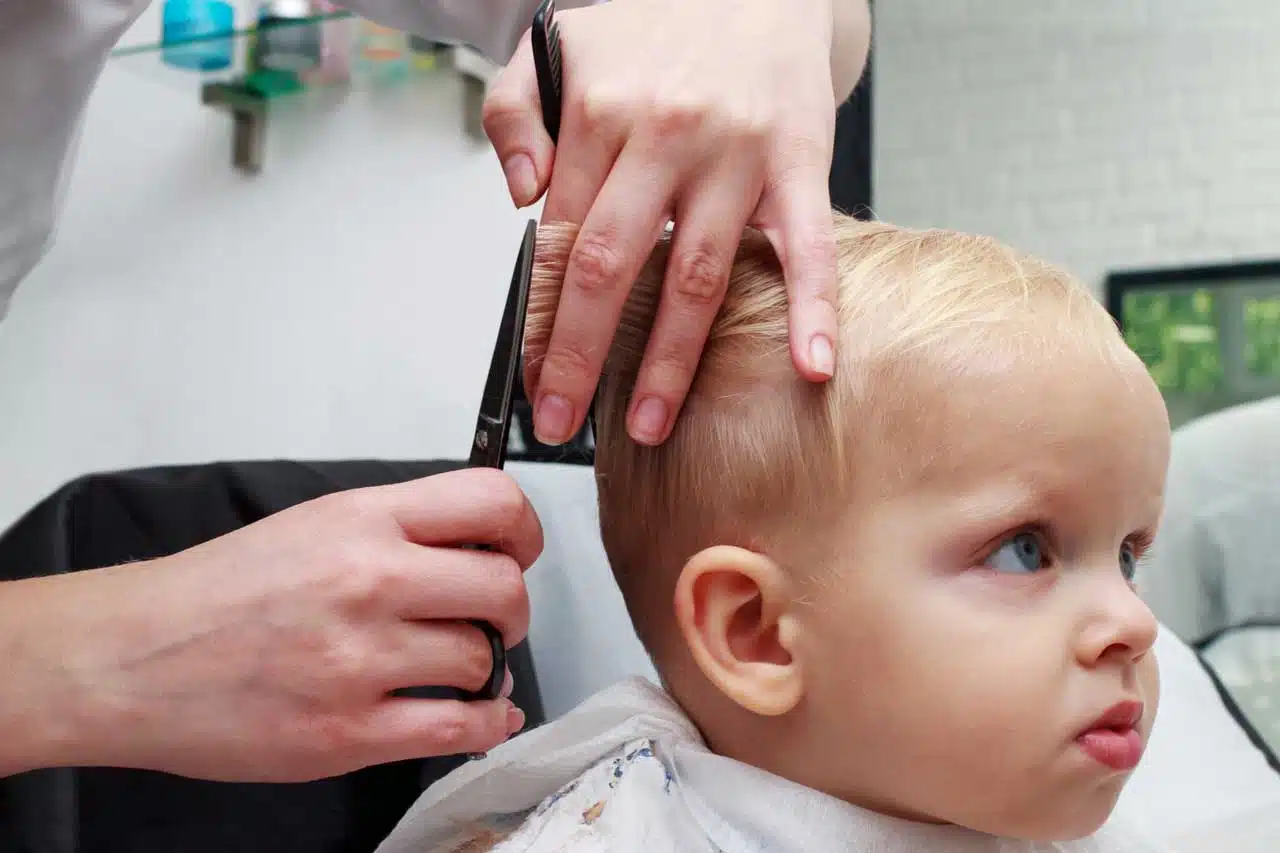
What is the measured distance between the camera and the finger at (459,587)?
0.59 metres

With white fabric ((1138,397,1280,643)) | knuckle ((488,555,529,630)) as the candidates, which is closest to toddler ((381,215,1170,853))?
knuckle ((488,555,529,630))

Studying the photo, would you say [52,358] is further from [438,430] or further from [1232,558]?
[1232,558]

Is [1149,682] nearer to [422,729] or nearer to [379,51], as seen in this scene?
[422,729]

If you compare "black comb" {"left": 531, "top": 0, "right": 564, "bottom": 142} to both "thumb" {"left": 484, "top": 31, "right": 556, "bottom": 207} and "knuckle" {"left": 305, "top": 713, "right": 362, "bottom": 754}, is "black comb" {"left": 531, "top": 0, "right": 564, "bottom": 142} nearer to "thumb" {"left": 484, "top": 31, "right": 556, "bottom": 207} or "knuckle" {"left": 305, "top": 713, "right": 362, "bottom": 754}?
"thumb" {"left": 484, "top": 31, "right": 556, "bottom": 207}

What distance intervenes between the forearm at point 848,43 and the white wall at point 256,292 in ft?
3.13

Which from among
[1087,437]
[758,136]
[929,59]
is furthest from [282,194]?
[929,59]

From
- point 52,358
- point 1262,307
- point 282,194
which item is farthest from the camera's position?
point 1262,307

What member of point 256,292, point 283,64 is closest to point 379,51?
point 283,64

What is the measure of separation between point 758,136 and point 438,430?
1.37 meters

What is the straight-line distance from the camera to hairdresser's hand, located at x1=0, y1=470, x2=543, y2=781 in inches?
23.1

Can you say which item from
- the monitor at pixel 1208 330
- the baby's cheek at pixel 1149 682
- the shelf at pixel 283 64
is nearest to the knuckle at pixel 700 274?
the baby's cheek at pixel 1149 682

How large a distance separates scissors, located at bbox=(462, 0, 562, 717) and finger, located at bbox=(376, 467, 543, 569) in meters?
0.02

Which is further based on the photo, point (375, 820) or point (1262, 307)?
point (1262, 307)

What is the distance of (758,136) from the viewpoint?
0.65 metres
